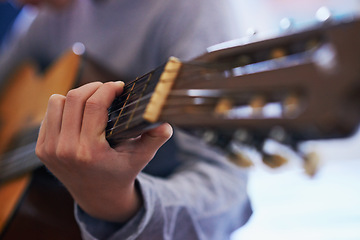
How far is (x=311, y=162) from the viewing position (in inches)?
11.5

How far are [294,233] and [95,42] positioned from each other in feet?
3.12

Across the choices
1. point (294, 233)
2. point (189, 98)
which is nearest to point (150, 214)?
point (189, 98)

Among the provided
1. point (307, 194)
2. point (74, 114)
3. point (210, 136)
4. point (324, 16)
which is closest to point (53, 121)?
point (74, 114)

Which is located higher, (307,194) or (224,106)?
(224,106)

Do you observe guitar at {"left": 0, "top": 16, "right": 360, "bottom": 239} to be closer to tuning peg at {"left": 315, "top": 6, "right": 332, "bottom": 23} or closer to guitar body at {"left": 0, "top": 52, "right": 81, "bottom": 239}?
tuning peg at {"left": 315, "top": 6, "right": 332, "bottom": 23}

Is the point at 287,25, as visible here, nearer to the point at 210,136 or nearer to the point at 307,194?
the point at 210,136

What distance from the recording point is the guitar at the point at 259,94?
25 centimetres

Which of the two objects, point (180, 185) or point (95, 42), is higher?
point (95, 42)

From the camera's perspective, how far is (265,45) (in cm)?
32

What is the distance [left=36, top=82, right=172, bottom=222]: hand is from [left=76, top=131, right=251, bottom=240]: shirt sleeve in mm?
45

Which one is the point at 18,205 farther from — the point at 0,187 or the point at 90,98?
the point at 90,98

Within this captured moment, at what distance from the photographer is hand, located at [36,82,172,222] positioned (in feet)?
1.34

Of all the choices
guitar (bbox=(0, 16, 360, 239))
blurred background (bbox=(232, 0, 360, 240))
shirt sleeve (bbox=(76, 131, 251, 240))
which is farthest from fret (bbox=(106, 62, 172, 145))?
blurred background (bbox=(232, 0, 360, 240))

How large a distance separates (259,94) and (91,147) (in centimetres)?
20
